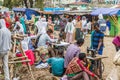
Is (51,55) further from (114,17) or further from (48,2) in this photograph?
(48,2)

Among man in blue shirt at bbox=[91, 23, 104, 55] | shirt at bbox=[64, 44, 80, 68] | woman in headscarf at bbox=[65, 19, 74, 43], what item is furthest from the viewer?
woman in headscarf at bbox=[65, 19, 74, 43]

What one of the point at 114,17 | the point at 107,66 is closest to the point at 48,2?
the point at 114,17

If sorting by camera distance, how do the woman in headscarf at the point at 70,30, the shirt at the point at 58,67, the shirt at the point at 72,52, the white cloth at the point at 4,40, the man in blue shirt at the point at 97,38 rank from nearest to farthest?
the shirt at the point at 72,52 < the white cloth at the point at 4,40 < the shirt at the point at 58,67 < the man in blue shirt at the point at 97,38 < the woman in headscarf at the point at 70,30

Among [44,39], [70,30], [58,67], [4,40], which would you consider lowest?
[70,30]

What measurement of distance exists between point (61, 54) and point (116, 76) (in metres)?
2.88

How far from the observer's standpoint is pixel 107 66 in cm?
1293

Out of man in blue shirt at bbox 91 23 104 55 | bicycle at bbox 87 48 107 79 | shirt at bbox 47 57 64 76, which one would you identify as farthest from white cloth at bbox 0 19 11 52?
man in blue shirt at bbox 91 23 104 55

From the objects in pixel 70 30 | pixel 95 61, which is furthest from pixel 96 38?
pixel 70 30

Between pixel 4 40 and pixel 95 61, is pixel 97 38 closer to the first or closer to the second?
pixel 95 61

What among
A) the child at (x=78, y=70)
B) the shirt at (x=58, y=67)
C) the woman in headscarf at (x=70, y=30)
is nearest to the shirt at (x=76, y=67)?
the child at (x=78, y=70)

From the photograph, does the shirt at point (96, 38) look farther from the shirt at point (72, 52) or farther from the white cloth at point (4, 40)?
the white cloth at point (4, 40)

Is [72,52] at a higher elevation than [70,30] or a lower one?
higher

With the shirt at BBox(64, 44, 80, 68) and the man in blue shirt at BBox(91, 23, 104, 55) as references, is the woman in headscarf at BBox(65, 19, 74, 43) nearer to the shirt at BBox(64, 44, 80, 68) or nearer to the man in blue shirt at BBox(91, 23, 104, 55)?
the man in blue shirt at BBox(91, 23, 104, 55)

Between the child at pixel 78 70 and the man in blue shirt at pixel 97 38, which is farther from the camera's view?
the man in blue shirt at pixel 97 38
